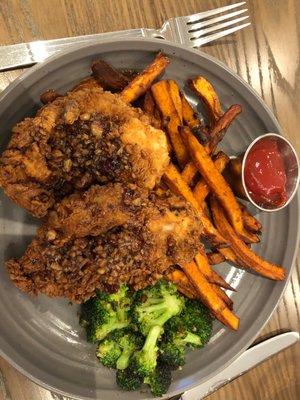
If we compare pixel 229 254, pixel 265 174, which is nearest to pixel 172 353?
pixel 229 254

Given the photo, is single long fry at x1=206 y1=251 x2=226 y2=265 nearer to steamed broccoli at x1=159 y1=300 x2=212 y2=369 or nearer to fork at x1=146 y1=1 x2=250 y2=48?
steamed broccoli at x1=159 y1=300 x2=212 y2=369

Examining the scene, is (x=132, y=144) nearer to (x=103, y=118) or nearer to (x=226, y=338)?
(x=103, y=118)

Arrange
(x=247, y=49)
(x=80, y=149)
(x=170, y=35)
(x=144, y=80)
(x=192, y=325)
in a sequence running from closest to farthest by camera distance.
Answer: (x=80, y=149)
(x=144, y=80)
(x=192, y=325)
(x=170, y=35)
(x=247, y=49)

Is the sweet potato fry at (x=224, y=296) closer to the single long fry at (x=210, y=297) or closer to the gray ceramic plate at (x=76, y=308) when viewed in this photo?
the single long fry at (x=210, y=297)

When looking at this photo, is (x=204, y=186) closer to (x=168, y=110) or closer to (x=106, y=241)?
(x=168, y=110)

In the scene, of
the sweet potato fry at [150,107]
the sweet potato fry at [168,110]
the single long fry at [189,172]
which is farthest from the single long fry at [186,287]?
the sweet potato fry at [150,107]

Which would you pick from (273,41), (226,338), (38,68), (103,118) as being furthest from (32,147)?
(273,41)
